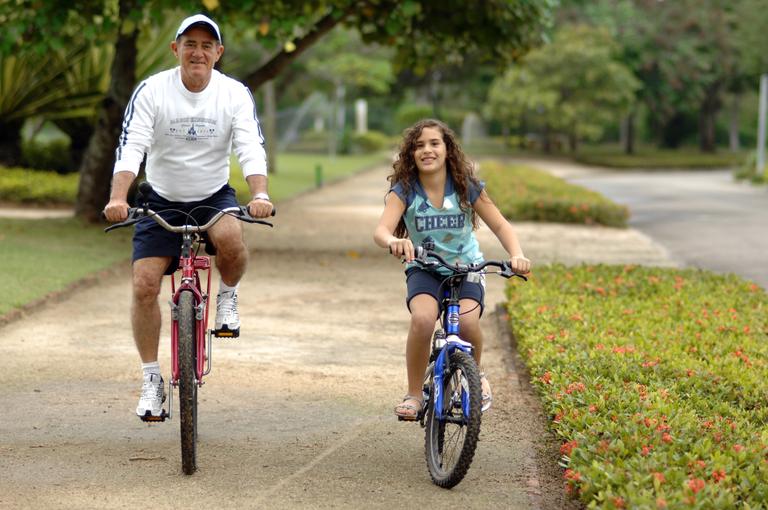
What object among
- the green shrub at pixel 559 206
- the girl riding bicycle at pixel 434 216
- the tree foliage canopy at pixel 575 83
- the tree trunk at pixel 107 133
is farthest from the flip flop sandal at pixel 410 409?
the tree foliage canopy at pixel 575 83

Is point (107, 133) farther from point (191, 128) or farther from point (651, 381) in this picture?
point (651, 381)

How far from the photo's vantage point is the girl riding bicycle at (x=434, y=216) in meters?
5.37

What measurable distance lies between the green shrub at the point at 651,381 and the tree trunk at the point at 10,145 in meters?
14.0

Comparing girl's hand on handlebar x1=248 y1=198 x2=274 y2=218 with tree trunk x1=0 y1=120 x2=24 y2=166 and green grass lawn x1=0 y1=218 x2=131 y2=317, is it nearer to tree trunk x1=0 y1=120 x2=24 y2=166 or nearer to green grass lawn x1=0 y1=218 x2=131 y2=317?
green grass lawn x1=0 y1=218 x2=131 y2=317

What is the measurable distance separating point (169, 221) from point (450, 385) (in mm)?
1552

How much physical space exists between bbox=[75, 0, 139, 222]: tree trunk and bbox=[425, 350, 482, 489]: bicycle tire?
1069 cm

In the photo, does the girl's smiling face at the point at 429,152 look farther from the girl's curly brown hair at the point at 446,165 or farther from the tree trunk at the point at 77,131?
the tree trunk at the point at 77,131

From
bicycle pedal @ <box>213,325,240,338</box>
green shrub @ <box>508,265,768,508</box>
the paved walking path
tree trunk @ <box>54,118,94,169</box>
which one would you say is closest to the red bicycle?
the paved walking path

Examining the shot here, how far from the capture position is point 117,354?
8.02m

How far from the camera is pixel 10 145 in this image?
22.0 metres

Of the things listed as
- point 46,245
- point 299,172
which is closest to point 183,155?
point 46,245

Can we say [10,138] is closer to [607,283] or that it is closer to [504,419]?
[607,283]

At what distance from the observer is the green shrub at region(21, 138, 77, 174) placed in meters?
22.8

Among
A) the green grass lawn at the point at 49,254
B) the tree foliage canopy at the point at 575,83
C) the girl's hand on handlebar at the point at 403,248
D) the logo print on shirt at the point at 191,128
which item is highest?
the tree foliage canopy at the point at 575,83
